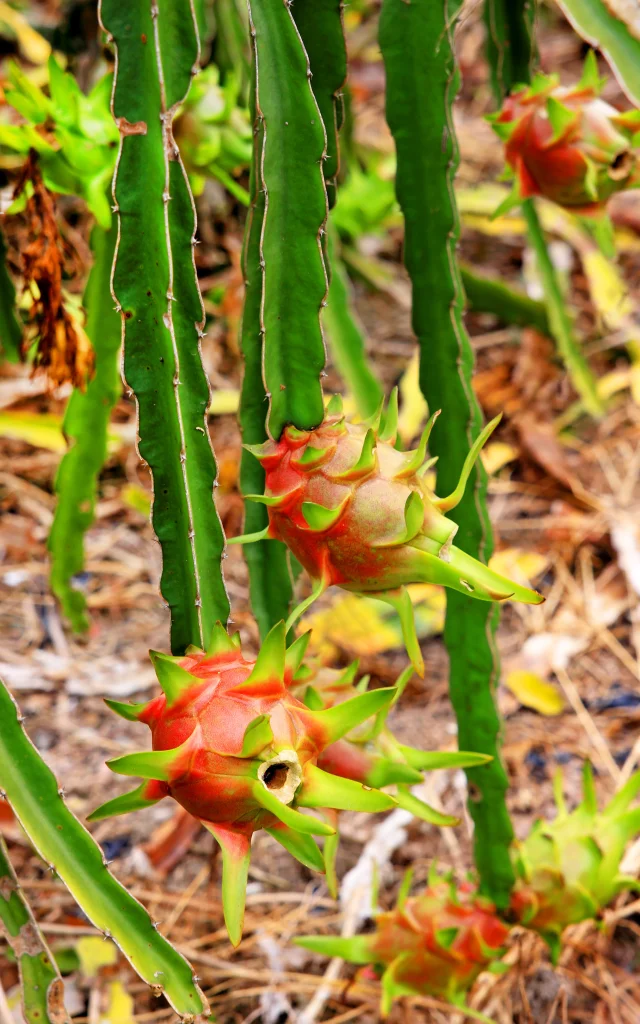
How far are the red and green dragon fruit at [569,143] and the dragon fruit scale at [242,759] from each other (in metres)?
0.65

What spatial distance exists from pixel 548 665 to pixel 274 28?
1149 mm

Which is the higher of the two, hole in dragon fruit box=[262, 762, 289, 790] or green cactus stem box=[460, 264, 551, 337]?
green cactus stem box=[460, 264, 551, 337]

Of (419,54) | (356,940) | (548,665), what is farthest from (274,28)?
(548,665)

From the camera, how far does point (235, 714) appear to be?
2.05ft

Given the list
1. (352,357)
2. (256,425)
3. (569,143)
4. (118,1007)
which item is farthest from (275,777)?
(352,357)

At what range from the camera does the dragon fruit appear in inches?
26.9

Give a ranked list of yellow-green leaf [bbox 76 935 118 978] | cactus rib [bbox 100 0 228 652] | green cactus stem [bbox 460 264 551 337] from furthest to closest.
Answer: green cactus stem [bbox 460 264 551 337] → yellow-green leaf [bbox 76 935 118 978] → cactus rib [bbox 100 0 228 652]

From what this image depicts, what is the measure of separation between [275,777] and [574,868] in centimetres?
50

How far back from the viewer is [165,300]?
0.73 m

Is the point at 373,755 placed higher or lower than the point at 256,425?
lower

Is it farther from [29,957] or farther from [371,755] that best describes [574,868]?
[29,957]

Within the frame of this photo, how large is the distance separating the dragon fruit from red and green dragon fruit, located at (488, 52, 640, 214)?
17.2 inches

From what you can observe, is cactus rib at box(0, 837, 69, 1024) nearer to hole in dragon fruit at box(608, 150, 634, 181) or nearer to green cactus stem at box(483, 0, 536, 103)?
hole in dragon fruit at box(608, 150, 634, 181)

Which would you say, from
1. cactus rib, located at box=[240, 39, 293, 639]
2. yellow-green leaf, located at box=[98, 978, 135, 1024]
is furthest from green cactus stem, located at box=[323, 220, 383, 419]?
yellow-green leaf, located at box=[98, 978, 135, 1024]
